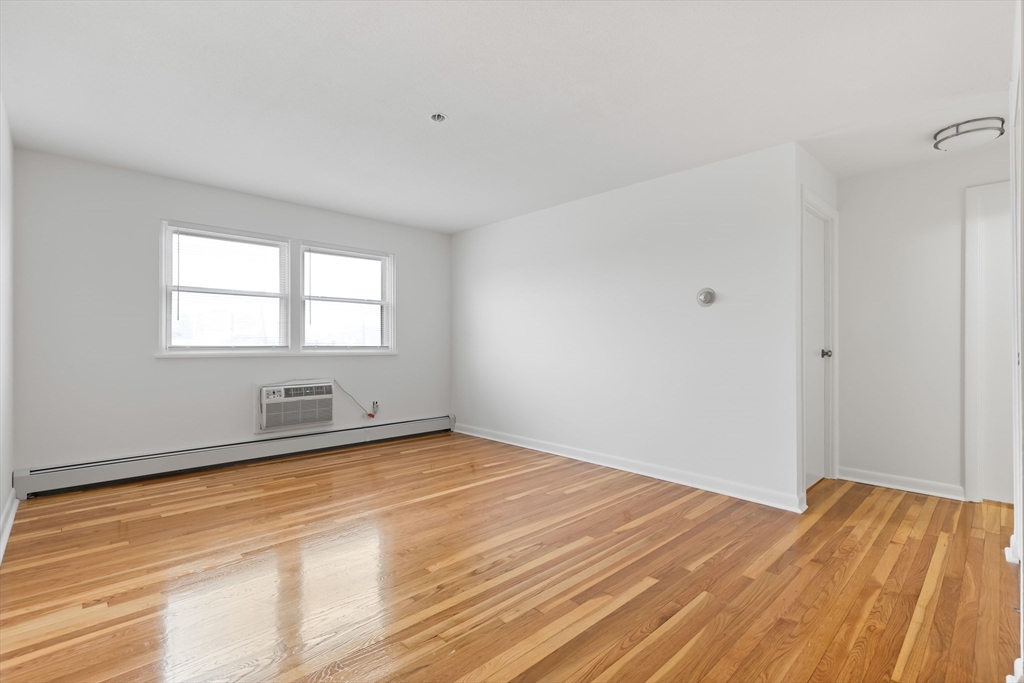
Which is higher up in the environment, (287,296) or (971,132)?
(971,132)

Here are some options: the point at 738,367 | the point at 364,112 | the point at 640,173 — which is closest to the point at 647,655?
the point at 738,367

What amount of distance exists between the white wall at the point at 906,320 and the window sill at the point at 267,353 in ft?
15.9

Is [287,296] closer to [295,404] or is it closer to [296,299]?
[296,299]

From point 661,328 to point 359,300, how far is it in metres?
3.52

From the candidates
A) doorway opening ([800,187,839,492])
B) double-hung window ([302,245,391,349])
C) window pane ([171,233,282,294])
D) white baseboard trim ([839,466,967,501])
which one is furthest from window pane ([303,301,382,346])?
white baseboard trim ([839,466,967,501])

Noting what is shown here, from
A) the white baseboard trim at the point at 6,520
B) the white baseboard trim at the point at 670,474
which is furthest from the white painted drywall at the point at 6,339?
the white baseboard trim at the point at 670,474

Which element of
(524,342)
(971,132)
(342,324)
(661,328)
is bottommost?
(524,342)

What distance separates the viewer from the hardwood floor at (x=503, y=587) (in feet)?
5.77

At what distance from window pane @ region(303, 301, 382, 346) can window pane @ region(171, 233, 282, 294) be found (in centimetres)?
48

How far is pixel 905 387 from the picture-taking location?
3.89m

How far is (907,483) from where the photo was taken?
12.6 ft

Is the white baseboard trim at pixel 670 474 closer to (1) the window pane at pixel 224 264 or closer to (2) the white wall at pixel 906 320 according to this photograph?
(2) the white wall at pixel 906 320

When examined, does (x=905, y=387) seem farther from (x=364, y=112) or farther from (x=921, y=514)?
(x=364, y=112)

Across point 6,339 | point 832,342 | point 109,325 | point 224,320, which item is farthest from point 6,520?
point 832,342
